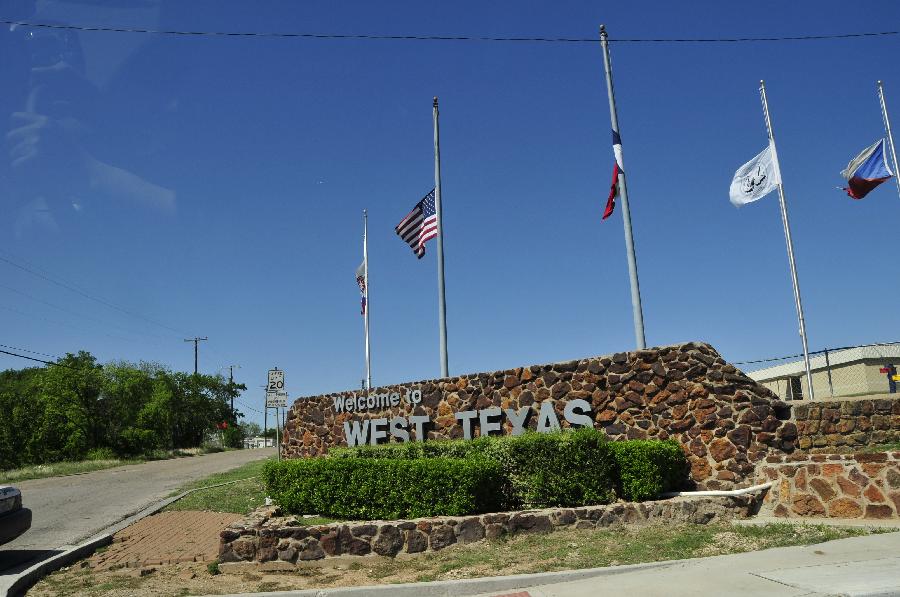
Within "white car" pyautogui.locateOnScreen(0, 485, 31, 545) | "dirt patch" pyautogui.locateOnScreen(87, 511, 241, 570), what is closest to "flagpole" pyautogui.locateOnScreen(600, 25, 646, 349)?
"dirt patch" pyautogui.locateOnScreen(87, 511, 241, 570)

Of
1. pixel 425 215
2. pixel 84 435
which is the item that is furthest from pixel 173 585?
pixel 84 435

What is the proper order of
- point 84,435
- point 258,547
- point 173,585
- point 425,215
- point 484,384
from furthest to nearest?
point 84,435 < point 425,215 < point 484,384 < point 258,547 < point 173,585

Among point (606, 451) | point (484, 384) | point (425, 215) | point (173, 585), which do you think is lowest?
point (173, 585)

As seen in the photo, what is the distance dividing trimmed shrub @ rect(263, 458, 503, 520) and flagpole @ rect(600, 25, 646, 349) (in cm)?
444

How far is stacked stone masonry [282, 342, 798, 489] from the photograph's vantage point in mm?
11617

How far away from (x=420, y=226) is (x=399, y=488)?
9470 mm

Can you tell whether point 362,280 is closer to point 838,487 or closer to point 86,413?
point 838,487

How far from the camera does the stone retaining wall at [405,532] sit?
33.8 feet

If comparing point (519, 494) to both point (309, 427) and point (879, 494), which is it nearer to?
point (879, 494)

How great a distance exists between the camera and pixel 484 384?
15.0 metres

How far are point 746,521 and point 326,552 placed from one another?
6.18 metres

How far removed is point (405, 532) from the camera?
409 inches

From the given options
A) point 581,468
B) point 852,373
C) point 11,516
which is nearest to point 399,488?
point 581,468

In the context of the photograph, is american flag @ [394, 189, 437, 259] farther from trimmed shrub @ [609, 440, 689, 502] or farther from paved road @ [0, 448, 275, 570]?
paved road @ [0, 448, 275, 570]
